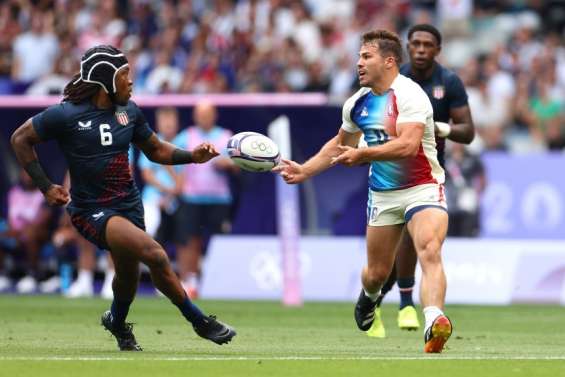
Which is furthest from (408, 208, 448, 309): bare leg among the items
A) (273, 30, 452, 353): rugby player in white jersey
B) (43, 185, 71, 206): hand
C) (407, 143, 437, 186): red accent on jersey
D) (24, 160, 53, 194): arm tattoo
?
(24, 160, 53, 194): arm tattoo

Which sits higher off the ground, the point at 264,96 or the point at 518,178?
the point at 264,96

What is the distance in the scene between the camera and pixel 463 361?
35.2 ft

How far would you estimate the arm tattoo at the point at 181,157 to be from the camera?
39.4ft

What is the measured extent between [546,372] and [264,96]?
11811 millimetres

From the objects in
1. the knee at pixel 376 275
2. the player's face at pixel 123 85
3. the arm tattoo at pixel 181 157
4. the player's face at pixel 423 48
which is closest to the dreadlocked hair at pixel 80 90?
the player's face at pixel 123 85

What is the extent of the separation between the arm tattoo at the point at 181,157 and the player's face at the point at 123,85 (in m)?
0.66

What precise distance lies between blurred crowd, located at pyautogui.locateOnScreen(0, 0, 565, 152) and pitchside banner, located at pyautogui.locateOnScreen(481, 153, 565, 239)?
4.58ft

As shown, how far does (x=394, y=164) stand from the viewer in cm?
1226

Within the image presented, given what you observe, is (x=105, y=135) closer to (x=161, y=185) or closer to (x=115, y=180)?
(x=115, y=180)

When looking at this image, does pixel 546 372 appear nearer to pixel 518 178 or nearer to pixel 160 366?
pixel 160 366

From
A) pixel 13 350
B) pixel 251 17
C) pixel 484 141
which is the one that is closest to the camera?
pixel 13 350

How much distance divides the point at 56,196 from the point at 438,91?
4.52 meters

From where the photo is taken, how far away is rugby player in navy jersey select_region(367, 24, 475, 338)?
1426 centimetres

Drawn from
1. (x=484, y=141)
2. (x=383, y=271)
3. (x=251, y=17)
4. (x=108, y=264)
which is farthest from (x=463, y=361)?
(x=251, y=17)
